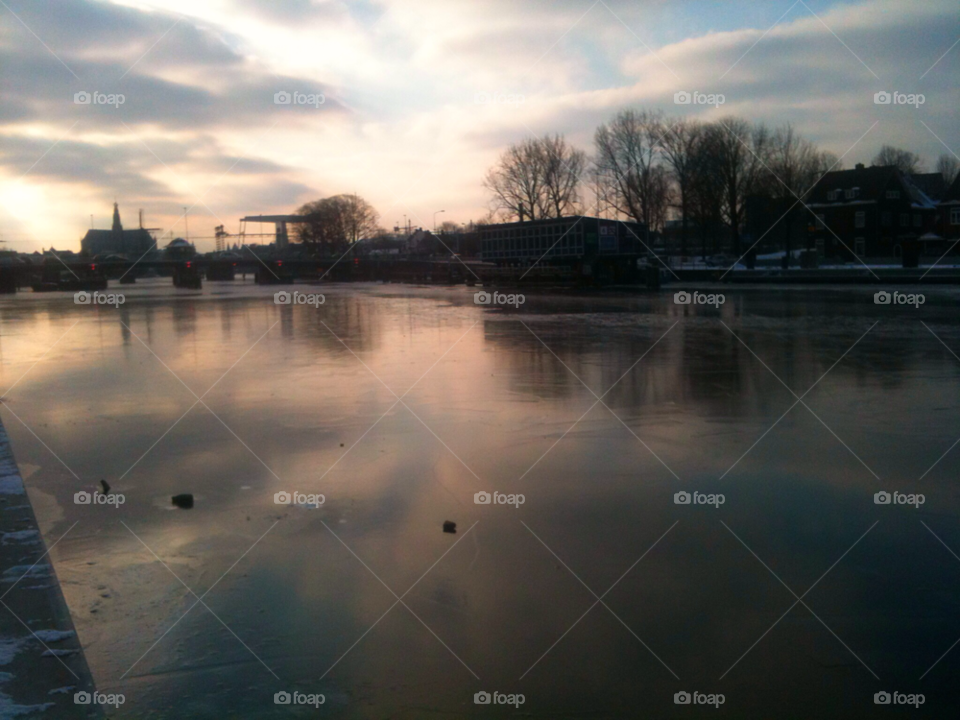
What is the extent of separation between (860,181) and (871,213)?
3.88 meters

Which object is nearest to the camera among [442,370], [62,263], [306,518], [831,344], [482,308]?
[306,518]

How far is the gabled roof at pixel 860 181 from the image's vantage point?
72.4 metres

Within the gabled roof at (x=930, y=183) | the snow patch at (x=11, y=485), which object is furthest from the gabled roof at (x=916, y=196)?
the snow patch at (x=11, y=485)

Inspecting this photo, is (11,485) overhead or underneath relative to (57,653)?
overhead

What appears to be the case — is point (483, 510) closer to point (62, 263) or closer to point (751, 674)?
point (751, 674)

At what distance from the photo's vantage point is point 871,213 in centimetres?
7262

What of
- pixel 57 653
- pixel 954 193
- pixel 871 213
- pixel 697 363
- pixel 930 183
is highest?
pixel 930 183

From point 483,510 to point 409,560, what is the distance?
1.15 m

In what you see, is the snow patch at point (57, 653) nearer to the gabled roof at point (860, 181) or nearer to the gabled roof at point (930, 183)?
the gabled roof at point (860, 181)

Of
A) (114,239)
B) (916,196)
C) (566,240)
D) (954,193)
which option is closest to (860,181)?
(916,196)

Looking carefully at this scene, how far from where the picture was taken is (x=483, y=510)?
6.76 meters

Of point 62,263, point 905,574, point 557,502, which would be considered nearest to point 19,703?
point 557,502

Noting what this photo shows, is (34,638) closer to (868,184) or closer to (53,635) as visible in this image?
(53,635)

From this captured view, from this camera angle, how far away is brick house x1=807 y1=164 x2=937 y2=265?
72188 millimetres
